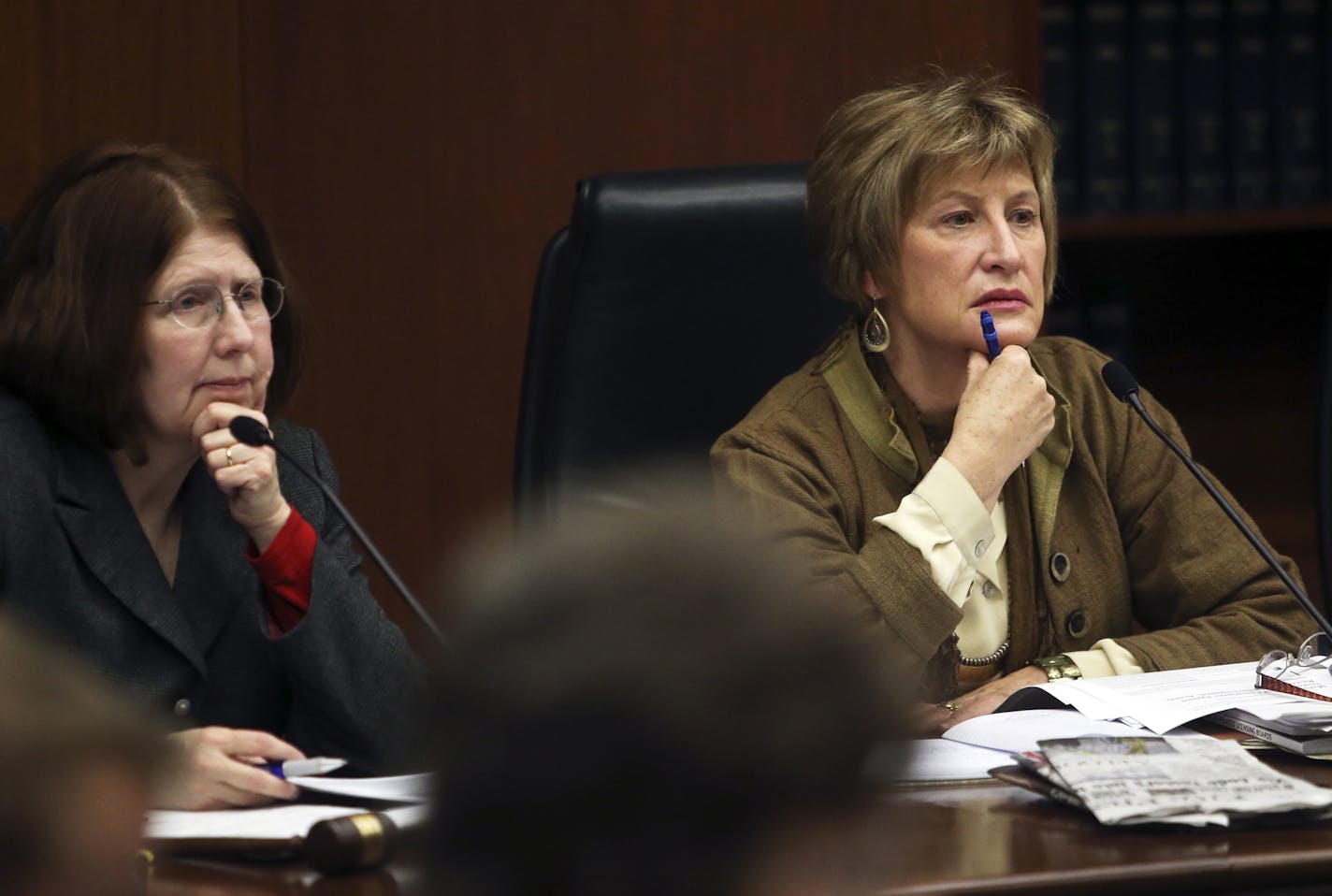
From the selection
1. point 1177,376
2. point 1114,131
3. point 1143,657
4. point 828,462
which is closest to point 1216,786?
point 1143,657

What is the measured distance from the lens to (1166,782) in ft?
3.96

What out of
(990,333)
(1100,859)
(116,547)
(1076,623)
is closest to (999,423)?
(990,333)

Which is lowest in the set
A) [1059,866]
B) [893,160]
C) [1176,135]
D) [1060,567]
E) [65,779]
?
[1059,866]

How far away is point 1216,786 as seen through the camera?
3.96 ft

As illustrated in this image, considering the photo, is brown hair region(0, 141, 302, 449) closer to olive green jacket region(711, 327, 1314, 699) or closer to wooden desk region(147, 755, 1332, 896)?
olive green jacket region(711, 327, 1314, 699)

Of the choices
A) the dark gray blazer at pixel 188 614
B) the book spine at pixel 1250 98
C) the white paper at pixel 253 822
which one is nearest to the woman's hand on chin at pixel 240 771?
the white paper at pixel 253 822

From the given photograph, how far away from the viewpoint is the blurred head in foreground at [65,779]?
427 mm

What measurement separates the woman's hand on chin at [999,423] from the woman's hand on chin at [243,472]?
2.39 feet

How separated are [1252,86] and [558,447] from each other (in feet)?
5.01

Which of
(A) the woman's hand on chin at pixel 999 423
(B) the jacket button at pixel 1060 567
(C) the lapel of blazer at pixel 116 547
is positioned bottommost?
(B) the jacket button at pixel 1060 567

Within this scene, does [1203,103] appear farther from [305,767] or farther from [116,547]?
[305,767]

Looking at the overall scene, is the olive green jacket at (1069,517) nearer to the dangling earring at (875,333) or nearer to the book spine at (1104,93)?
the dangling earring at (875,333)

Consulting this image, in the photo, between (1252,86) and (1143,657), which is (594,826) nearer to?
(1143,657)

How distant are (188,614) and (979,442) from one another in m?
0.87
